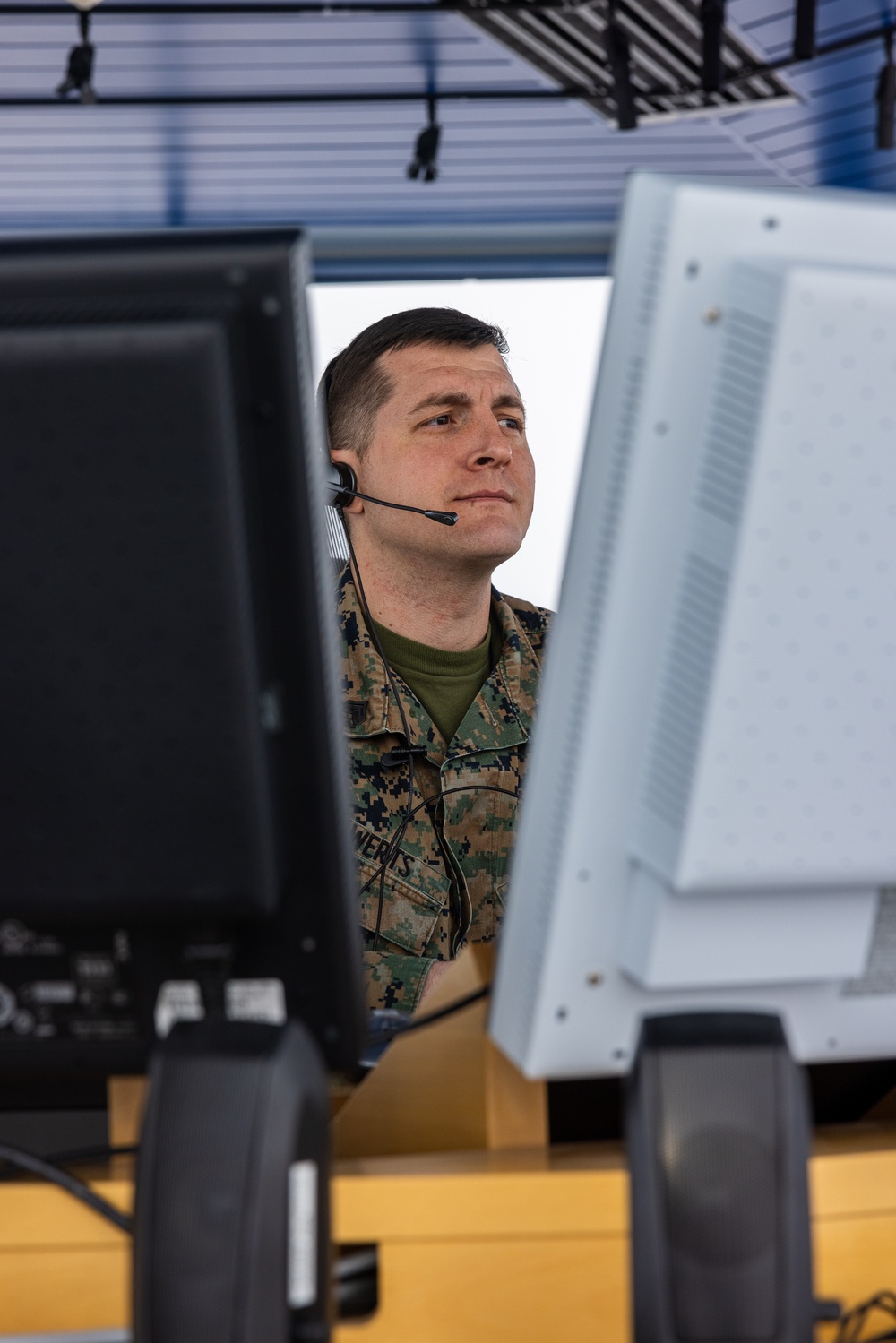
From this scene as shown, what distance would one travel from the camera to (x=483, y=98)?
3895 millimetres

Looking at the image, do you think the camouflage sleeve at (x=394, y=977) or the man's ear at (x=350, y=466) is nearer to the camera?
the camouflage sleeve at (x=394, y=977)

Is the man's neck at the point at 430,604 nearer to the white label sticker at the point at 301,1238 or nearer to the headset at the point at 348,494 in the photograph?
the headset at the point at 348,494

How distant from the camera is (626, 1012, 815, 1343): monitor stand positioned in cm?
62

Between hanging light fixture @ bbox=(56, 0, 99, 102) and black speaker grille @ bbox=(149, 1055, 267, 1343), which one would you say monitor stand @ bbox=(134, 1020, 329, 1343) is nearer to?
black speaker grille @ bbox=(149, 1055, 267, 1343)

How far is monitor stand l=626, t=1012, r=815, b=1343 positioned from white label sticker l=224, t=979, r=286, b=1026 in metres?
0.22

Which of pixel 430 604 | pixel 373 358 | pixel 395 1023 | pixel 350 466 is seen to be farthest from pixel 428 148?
pixel 395 1023

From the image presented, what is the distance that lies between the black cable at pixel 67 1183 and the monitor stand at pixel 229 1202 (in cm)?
15

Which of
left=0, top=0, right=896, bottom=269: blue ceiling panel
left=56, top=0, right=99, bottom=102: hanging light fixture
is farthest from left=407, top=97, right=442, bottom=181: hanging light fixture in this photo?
left=56, top=0, right=99, bottom=102: hanging light fixture

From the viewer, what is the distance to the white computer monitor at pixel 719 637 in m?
0.66

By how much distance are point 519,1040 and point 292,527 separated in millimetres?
333

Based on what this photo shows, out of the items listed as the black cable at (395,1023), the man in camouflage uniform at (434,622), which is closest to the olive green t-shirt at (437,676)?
the man in camouflage uniform at (434,622)

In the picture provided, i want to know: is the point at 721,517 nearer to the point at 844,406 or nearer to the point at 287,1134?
the point at 844,406

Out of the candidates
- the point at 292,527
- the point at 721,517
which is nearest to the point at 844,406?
the point at 721,517

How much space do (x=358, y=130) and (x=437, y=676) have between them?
280 cm
